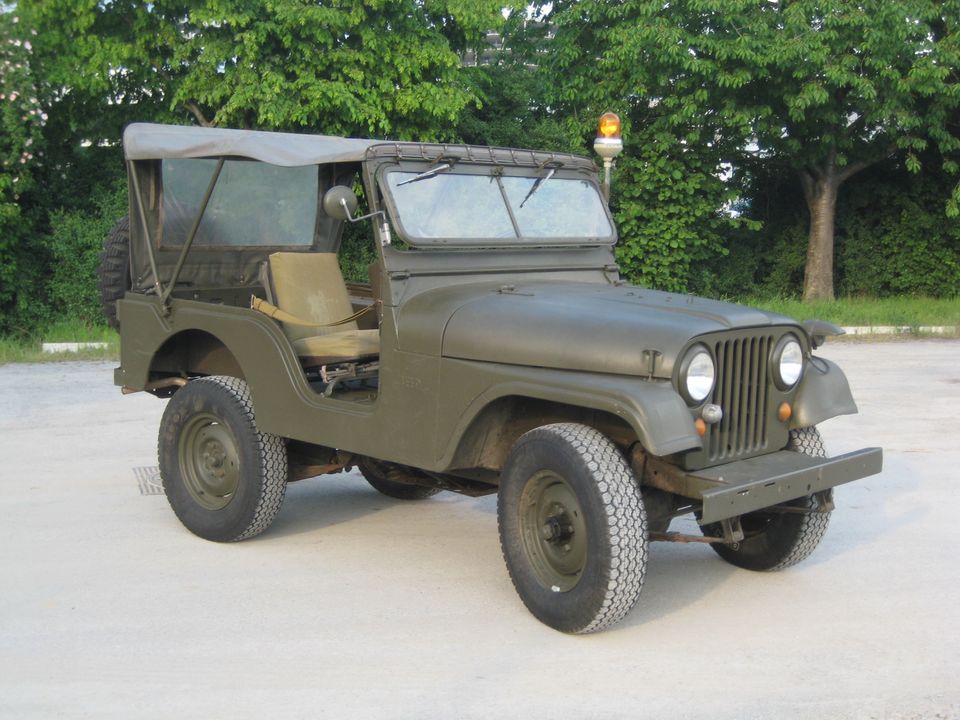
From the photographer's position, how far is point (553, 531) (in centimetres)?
429

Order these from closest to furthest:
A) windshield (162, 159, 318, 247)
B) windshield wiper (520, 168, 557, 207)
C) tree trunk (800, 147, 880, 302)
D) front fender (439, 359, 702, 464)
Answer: front fender (439, 359, 702, 464) → windshield wiper (520, 168, 557, 207) → windshield (162, 159, 318, 247) → tree trunk (800, 147, 880, 302)

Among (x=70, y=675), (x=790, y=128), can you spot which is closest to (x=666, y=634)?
(x=70, y=675)

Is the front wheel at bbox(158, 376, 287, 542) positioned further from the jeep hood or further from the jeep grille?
the jeep grille

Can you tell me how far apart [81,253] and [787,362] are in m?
14.8

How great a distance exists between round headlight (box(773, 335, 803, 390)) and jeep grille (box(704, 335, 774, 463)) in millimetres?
41

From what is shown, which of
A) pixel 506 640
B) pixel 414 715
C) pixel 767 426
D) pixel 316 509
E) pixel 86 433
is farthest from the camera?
pixel 86 433

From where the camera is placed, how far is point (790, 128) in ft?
61.4

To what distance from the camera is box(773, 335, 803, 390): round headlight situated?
452 cm

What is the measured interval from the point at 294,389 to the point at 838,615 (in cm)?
265

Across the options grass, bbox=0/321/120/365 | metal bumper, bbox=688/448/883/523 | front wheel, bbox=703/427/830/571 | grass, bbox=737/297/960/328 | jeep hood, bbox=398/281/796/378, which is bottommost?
front wheel, bbox=703/427/830/571

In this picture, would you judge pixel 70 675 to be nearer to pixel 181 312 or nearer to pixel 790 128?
pixel 181 312

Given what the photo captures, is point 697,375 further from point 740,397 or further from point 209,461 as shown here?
point 209,461

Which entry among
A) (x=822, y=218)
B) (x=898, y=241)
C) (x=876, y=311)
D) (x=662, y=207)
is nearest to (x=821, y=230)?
(x=822, y=218)

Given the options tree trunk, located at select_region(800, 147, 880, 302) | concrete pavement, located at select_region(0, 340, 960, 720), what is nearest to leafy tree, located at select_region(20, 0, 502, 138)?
tree trunk, located at select_region(800, 147, 880, 302)
